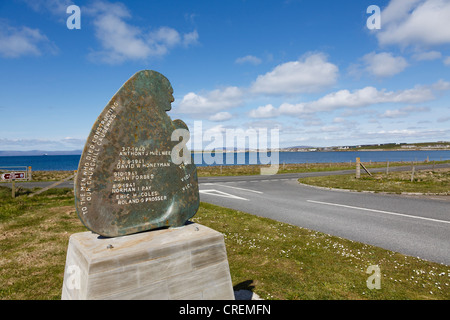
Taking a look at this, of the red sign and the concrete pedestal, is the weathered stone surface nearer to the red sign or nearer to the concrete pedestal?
the concrete pedestal

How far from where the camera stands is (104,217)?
3605 mm

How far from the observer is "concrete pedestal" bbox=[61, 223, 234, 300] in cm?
299

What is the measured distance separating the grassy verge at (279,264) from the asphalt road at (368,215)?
2.95 feet

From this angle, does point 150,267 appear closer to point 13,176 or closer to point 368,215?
point 368,215

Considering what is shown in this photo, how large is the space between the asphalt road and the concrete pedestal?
17.5 feet

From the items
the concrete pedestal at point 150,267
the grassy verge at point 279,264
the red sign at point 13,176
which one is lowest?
the grassy verge at point 279,264

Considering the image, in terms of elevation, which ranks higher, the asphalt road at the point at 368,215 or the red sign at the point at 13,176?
the red sign at the point at 13,176

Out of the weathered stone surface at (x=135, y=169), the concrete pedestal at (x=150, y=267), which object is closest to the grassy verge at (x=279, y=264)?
the concrete pedestal at (x=150, y=267)

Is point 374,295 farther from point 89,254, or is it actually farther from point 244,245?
point 89,254

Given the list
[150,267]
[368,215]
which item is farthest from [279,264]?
[368,215]

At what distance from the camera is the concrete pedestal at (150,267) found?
118 inches

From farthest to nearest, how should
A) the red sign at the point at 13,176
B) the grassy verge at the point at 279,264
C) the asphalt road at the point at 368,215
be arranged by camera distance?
the red sign at the point at 13,176 → the asphalt road at the point at 368,215 → the grassy verge at the point at 279,264

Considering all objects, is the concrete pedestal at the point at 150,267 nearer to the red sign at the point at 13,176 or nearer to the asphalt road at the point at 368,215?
the asphalt road at the point at 368,215
